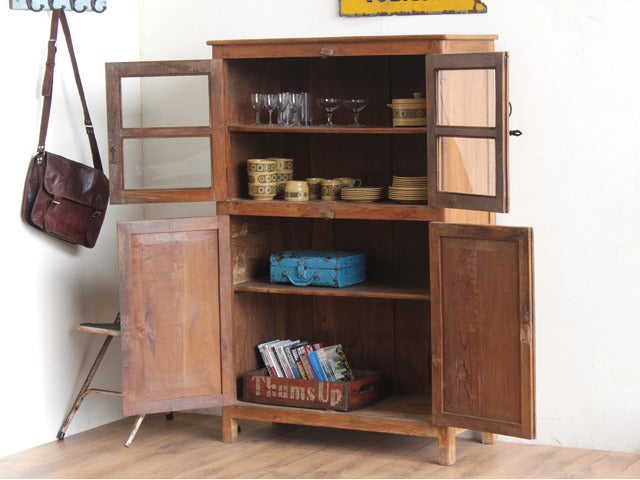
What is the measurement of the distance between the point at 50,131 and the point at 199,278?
40.1 inches

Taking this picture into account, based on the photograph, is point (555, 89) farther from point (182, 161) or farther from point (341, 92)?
point (182, 161)

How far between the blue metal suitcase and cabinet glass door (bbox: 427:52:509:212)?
62 cm

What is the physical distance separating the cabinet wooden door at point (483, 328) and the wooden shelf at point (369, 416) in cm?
14

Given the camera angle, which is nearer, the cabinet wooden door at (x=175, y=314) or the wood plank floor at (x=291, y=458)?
the wood plank floor at (x=291, y=458)

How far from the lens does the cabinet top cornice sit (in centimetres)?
464

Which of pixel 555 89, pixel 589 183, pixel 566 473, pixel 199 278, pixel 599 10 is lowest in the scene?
pixel 566 473

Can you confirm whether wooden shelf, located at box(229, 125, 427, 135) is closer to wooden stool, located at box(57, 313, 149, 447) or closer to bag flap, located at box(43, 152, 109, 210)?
bag flap, located at box(43, 152, 109, 210)

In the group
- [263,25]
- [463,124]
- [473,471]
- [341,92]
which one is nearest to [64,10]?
[263,25]

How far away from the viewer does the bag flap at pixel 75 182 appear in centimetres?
512

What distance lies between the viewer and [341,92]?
5.34 m

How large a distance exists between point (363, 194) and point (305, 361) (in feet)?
2.81

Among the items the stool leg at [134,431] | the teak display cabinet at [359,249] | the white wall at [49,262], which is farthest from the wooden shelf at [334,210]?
the stool leg at [134,431]

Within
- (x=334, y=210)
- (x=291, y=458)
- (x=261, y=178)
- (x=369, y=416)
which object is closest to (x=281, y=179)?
(x=261, y=178)

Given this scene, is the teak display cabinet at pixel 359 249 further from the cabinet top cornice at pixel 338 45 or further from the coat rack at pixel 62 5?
the coat rack at pixel 62 5
